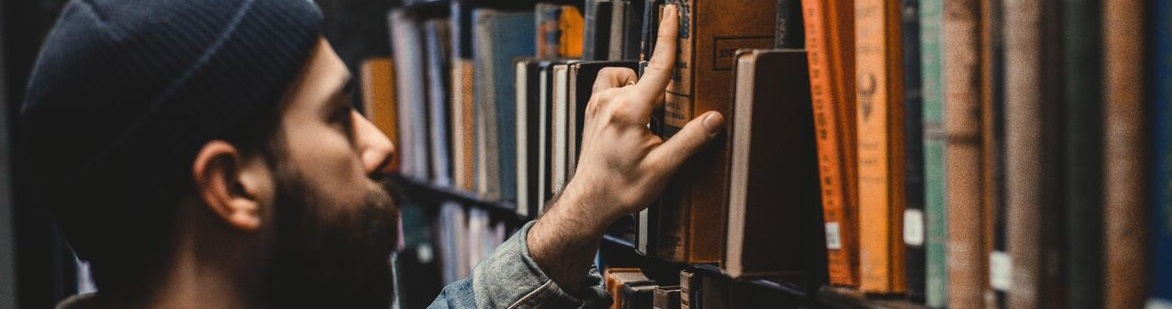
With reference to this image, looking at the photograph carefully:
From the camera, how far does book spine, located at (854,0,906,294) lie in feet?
3.09

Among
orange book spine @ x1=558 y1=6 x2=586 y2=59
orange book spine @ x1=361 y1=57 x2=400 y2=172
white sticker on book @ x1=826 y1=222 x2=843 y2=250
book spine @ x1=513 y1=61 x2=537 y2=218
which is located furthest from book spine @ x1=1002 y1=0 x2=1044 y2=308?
orange book spine @ x1=361 y1=57 x2=400 y2=172

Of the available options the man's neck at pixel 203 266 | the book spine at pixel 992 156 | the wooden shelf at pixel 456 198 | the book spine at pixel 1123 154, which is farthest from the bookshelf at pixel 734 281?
the man's neck at pixel 203 266

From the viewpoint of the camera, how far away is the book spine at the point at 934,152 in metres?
0.89

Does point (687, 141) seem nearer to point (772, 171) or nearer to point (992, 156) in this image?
point (772, 171)

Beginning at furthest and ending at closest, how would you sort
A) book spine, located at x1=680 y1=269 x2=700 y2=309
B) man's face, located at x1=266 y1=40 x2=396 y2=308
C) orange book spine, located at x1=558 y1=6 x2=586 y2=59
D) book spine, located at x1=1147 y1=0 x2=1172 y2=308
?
1. orange book spine, located at x1=558 y1=6 x2=586 y2=59
2. book spine, located at x1=680 y1=269 x2=700 y2=309
3. man's face, located at x1=266 y1=40 x2=396 y2=308
4. book spine, located at x1=1147 y1=0 x2=1172 y2=308

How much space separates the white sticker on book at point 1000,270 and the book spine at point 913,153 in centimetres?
9

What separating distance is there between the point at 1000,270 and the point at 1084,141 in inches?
5.1

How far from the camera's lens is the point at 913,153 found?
0.92 m

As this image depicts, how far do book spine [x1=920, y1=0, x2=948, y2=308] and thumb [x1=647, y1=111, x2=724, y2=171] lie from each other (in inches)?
10.4

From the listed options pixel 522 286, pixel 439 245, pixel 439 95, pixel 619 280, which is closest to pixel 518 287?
pixel 522 286

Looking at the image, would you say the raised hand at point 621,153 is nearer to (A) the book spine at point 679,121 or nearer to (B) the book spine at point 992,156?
(A) the book spine at point 679,121

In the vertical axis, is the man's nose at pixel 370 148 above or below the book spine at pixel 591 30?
below

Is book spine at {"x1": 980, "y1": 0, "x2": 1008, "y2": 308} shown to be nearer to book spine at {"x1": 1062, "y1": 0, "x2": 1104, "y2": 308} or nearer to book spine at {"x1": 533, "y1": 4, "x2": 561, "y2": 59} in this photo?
book spine at {"x1": 1062, "y1": 0, "x2": 1104, "y2": 308}

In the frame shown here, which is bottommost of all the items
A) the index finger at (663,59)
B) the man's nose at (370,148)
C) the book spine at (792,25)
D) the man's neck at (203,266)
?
the man's neck at (203,266)
